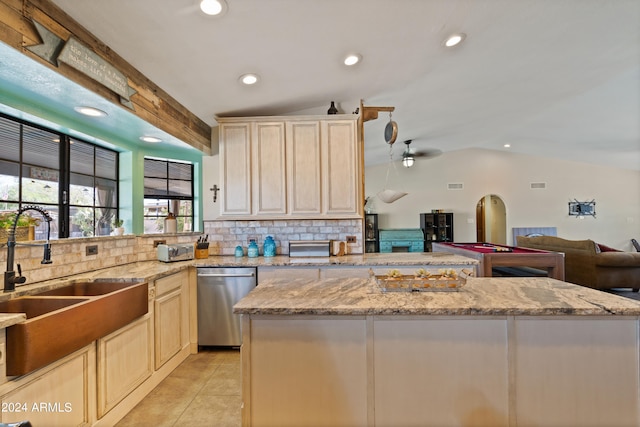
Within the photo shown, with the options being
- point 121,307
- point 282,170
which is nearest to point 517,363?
point 121,307

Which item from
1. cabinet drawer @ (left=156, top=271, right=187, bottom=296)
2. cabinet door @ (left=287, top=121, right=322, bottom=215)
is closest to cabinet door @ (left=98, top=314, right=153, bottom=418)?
cabinet drawer @ (left=156, top=271, right=187, bottom=296)

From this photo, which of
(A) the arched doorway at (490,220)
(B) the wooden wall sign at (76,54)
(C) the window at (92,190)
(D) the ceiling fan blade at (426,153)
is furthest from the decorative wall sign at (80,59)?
(A) the arched doorway at (490,220)

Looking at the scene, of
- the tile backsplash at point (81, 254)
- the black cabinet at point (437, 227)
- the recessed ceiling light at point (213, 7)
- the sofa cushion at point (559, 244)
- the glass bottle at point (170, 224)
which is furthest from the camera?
the black cabinet at point (437, 227)

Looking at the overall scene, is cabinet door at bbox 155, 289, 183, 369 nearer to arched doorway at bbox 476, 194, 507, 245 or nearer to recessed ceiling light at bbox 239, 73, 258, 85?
recessed ceiling light at bbox 239, 73, 258, 85

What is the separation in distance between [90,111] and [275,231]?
6.67 ft

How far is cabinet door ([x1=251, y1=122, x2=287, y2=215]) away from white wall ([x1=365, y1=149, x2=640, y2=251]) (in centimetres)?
489

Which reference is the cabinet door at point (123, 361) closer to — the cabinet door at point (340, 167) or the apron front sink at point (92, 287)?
the apron front sink at point (92, 287)

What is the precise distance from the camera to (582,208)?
768 centimetres

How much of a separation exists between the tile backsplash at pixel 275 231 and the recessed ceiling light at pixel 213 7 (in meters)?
2.18

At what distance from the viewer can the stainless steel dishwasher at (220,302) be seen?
2.72 m

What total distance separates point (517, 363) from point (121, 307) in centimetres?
217

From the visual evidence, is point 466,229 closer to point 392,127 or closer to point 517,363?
point 392,127

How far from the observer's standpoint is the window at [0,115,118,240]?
2053 millimetres

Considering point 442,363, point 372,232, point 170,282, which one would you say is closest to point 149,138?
point 170,282
